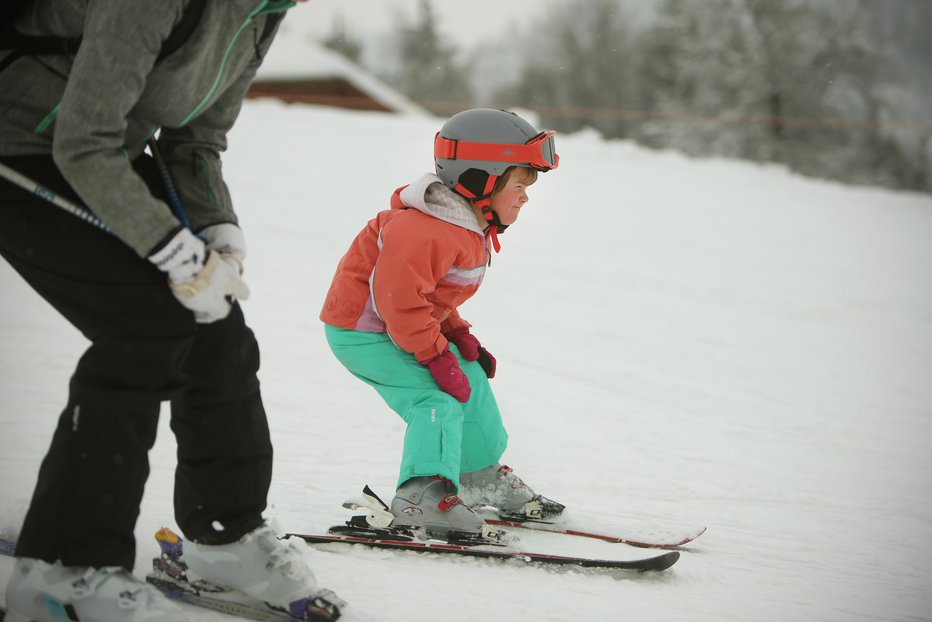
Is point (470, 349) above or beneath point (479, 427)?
above

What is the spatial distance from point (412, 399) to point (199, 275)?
49.3 inches

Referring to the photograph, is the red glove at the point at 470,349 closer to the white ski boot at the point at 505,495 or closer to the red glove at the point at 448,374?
the red glove at the point at 448,374

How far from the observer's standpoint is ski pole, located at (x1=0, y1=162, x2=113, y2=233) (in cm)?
175

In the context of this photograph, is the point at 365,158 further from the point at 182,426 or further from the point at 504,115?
the point at 182,426

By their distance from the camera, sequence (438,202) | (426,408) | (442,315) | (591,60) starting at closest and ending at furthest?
(426,408)
(438,202)
(442,315)
(591,60)

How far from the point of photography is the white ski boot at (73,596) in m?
1.76

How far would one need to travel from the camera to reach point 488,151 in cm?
304

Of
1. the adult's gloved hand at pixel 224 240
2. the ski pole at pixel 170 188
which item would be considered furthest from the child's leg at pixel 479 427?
the ski pole at pixel 170 188

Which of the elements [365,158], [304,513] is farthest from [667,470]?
[365,158]

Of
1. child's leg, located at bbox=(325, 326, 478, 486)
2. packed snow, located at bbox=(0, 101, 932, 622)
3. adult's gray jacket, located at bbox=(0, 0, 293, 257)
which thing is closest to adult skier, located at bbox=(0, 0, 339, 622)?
adult's gray jacket, located at bbox=(0, 0, 293, 257)

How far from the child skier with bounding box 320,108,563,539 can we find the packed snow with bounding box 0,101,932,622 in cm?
29

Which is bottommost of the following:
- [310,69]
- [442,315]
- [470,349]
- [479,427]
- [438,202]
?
[479,427]

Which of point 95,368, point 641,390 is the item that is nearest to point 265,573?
point 95,368

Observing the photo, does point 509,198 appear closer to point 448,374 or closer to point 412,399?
point 448,374
